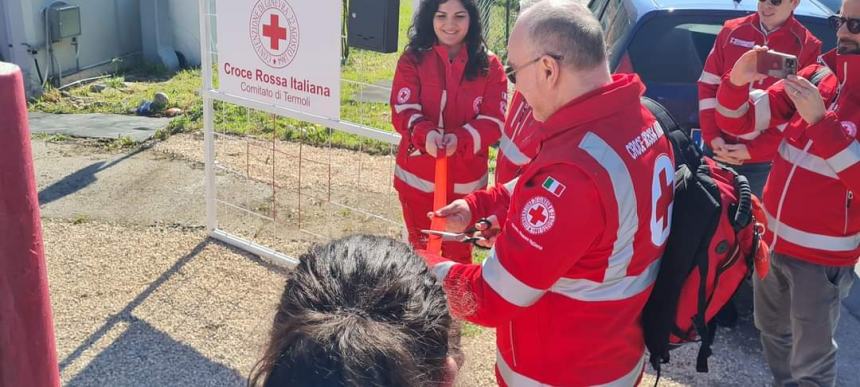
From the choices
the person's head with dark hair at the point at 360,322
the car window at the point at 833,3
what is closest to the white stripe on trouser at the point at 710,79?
the car window at the point at 833,3

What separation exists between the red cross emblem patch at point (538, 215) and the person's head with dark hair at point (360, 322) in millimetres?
485

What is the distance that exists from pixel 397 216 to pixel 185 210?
4.97ft

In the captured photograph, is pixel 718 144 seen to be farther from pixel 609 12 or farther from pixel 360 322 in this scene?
pixel 360 322

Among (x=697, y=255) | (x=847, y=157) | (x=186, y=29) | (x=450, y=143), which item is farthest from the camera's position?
(x=186, y=29)

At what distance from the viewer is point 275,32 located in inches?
165

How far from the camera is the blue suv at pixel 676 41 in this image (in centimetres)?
446

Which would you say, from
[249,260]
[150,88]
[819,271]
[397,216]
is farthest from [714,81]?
[150,88]

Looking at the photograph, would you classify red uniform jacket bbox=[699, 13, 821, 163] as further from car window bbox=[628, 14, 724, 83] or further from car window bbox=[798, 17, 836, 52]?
car window bbox=[798, 17, 836, 52]

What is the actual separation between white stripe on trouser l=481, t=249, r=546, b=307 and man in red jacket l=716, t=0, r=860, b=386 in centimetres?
160

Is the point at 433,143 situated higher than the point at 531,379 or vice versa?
the point at 433,143

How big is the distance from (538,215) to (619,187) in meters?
0.21

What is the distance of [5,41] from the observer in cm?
829

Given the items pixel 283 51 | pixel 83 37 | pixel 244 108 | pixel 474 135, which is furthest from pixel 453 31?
pixel 83 37

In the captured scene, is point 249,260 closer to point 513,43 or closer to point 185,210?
point 185,210
